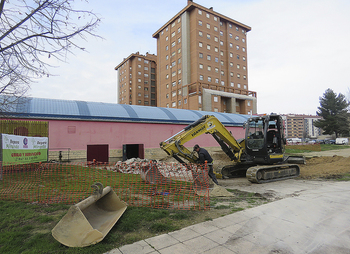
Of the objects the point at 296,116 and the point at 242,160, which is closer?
the point at 242,160

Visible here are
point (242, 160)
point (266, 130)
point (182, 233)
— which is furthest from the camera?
point (242, 160)

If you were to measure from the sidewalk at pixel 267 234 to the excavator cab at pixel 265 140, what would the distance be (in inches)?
172

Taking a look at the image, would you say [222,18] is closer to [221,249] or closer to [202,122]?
[202,122]

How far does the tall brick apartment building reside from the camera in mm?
48812

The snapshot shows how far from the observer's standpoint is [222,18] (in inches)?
2176

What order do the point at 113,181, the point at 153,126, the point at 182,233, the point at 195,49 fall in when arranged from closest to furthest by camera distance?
the point at 182,233 → the point at 113,181 → the point at 153,126 → the point at 195,49

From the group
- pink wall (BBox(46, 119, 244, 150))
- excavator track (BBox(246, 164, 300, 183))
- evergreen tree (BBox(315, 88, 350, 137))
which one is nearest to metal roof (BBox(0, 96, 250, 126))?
pink wall (BBox(46, 119, 244, 150))

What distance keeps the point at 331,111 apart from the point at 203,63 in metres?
35.4

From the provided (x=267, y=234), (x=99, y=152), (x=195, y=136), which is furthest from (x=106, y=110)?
(x=267, y=234)

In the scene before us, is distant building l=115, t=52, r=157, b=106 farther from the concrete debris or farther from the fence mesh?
the concrete debris

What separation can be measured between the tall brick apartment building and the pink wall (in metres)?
27.3

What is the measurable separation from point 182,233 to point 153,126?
1518 cm

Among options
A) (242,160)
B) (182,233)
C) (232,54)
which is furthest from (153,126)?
(232,54)

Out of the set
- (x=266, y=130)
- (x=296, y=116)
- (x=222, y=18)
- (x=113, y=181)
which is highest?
(x=222, y=18)
